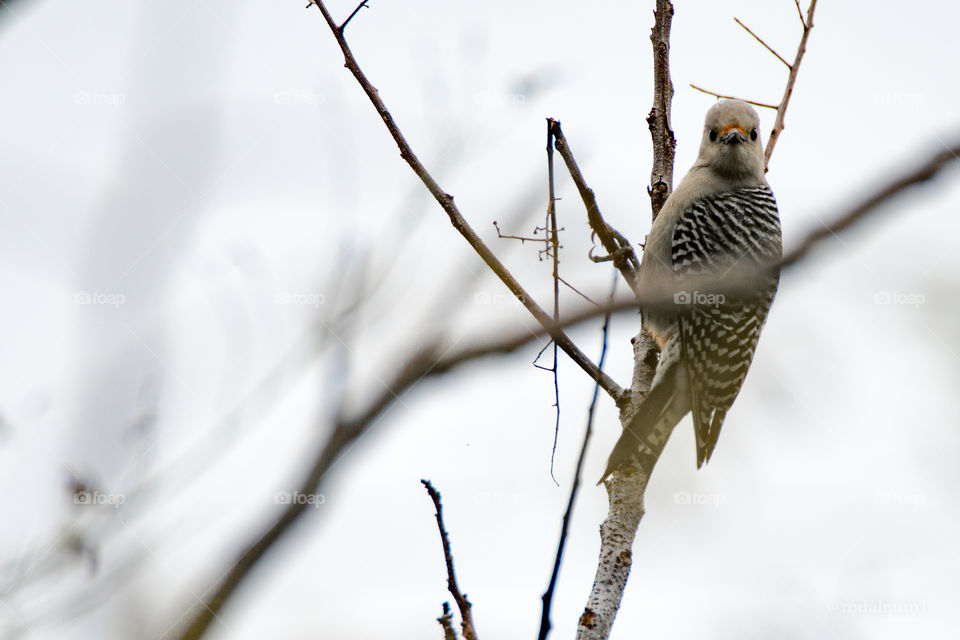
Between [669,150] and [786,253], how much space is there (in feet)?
13.3

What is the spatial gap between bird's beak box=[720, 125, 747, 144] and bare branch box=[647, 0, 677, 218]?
46.1 inches

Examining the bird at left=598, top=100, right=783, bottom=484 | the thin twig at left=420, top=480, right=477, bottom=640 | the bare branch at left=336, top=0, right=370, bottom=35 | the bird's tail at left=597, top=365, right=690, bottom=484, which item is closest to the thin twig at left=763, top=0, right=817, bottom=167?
the bird at left=598, top=100, right=783, bottom=484

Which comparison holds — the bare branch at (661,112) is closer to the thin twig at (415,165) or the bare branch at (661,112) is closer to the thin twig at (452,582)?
the thin twig at (415,165)

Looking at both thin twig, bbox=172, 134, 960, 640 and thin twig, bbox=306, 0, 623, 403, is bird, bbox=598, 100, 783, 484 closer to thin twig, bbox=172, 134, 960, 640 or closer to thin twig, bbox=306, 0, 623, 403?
thin twig, bbox=306, 0, 623, 403

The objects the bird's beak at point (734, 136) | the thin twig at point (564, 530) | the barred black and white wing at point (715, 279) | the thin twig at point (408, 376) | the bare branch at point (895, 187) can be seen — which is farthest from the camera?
the bird's beak at point (734, 136)

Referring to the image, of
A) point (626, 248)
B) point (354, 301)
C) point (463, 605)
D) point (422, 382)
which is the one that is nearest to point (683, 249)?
point (626, 248)

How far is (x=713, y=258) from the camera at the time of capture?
21.2 ft

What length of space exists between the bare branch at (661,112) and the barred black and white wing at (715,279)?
0.75 m

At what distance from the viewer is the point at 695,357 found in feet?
18.3

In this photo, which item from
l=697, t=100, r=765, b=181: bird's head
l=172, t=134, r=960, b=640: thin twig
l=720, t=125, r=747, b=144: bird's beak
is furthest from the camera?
l=697, t=100, r=765, b=181: bird's head

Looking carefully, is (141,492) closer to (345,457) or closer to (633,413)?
(345,457)

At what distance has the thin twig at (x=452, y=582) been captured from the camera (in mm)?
2340

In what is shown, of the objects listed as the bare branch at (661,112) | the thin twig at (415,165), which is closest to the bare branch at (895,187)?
the thin twig at (415,165)

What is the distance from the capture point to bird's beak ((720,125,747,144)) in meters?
6.41
